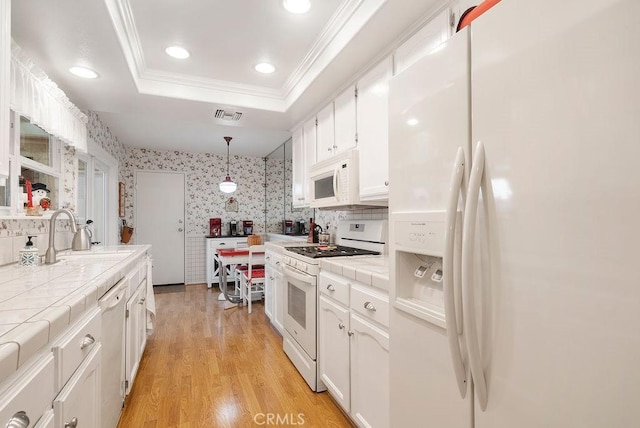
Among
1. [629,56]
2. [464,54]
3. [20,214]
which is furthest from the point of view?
[20,214]

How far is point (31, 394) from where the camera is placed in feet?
2.39

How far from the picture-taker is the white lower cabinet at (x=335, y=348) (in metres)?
1.77

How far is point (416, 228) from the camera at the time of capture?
Answer: 105 cm

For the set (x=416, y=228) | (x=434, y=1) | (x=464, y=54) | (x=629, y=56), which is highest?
(x=434, y=1)

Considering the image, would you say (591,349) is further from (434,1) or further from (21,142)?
(21,142)

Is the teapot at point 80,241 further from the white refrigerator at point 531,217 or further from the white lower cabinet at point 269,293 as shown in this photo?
the white refrigerator at point 531,217

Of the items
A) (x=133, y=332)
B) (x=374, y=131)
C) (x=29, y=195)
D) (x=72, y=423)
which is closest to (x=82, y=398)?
(x=72, y=423)

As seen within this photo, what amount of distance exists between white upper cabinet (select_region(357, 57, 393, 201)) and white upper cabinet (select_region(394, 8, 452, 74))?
11cm

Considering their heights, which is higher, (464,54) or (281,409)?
(464,54)

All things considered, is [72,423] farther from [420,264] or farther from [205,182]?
[205,182]

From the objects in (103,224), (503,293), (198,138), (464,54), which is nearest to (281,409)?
(503,293)

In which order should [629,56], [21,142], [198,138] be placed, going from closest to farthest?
[629,56], [21,142], [198,138]

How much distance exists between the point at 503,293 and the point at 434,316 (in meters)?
0.27

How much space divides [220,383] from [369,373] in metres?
1.27
